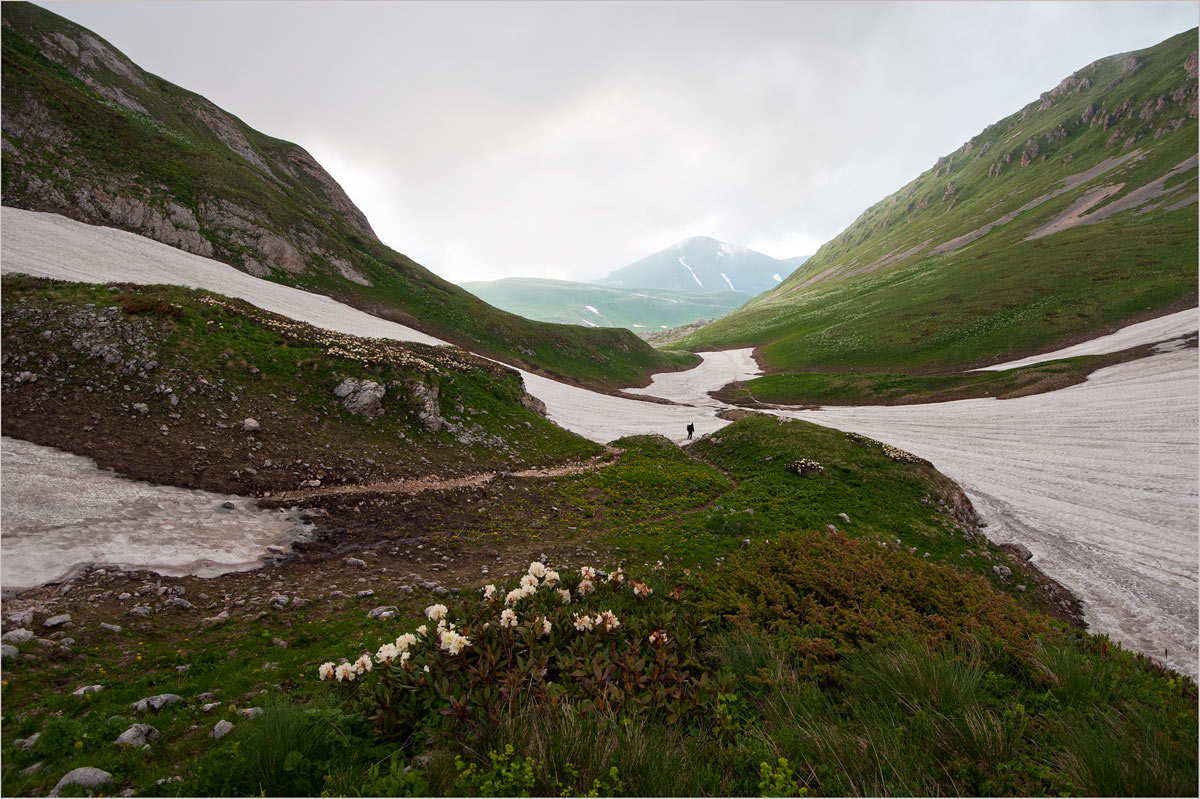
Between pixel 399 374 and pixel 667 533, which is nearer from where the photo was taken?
pixel 667 533

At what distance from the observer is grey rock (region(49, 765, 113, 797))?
4.39 metres

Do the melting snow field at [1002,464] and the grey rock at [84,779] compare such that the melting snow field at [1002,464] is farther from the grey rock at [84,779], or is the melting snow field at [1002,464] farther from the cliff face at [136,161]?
the grey rock at [84,779]

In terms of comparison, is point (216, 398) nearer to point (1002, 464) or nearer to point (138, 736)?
point (138, 736)

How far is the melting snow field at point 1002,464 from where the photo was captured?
10.5 m

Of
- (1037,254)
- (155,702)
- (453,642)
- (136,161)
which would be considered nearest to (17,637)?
(155,702)

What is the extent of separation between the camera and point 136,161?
46.7m

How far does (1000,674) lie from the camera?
6.14 meters

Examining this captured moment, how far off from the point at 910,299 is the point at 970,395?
60.9m

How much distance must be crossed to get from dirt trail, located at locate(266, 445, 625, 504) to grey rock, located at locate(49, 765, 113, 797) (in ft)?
35.6

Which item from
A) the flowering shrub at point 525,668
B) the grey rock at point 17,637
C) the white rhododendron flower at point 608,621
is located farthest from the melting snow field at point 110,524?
the white rhododendron flower at point 608,621

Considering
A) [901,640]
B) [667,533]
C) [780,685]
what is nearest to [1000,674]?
[901,640]

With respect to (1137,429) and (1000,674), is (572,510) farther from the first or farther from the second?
(1137,429)

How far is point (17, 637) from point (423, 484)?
11.6 meters

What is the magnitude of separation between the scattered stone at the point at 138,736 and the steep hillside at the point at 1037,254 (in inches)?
3501
